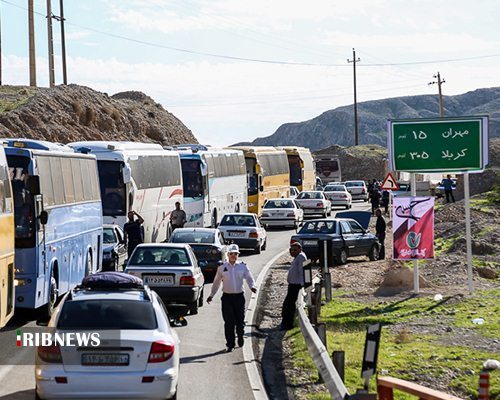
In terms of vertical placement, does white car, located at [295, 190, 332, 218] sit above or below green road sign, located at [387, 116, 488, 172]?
below

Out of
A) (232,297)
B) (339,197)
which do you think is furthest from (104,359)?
(339,197)

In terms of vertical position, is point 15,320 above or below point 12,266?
below

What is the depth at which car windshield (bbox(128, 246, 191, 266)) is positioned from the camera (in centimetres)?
2184

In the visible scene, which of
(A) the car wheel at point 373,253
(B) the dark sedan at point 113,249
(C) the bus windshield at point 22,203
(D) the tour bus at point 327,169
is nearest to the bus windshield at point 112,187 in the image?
(B) the dark sedan at point 113,249

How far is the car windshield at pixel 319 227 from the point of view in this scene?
34281 mm

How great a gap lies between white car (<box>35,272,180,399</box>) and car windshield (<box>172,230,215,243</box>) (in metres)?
16.3

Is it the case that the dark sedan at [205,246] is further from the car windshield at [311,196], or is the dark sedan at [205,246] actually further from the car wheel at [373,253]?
the car windshield at [311,196]

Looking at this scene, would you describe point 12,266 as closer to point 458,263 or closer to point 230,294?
point 230,294

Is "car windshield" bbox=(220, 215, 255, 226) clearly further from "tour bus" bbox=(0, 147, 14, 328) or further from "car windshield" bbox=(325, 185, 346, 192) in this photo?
"car windshield" bbox=(325, 185, 346, 192)

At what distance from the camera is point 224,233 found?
3744cm

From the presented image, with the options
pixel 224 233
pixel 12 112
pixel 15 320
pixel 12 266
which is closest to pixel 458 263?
pixel 224 233

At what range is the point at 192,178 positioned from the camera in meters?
44.6

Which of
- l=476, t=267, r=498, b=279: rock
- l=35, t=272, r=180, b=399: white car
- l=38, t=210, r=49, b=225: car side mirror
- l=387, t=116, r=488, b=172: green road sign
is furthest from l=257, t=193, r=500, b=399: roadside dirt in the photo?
l=38, t=210, r=49, b=225: car side mirror

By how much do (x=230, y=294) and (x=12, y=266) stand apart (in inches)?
142
